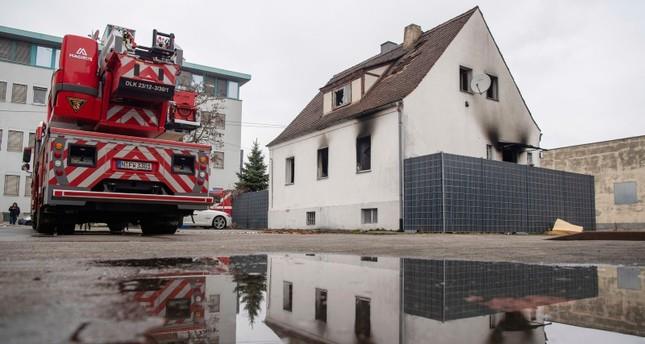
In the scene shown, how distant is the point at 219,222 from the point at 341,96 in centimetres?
831

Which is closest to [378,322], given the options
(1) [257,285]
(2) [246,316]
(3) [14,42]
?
(2) [246,316]

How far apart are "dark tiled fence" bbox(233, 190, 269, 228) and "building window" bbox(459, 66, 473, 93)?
1116 cm

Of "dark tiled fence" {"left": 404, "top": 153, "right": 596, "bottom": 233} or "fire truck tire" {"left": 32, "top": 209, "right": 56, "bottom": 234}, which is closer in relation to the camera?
"fire truck tire" {"left": 32, "top": 209, "right": 56, "bottom": 234}

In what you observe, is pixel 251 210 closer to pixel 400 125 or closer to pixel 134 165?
pixel 400 125

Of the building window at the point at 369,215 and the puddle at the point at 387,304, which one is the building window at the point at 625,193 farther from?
the puddle at the point at 387,304

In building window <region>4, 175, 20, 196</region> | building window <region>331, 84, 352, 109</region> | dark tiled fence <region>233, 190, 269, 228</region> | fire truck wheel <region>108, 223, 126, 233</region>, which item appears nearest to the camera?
fire truck wheel <region>108, 223, 126, 233</region>

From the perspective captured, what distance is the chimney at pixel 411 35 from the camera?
2003cm

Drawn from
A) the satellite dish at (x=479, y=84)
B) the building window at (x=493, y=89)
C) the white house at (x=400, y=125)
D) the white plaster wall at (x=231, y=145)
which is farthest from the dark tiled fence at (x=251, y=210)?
the white plaster wall at (x=231, y=145)

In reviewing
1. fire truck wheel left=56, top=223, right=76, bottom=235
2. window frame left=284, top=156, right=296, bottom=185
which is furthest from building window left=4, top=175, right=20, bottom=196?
fire truck wheel left=56, top=223, right=76, bottom=235

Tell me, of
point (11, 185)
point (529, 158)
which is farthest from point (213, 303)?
point (11, 185)

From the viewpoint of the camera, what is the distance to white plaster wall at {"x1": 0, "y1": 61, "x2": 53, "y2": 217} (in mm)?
36094

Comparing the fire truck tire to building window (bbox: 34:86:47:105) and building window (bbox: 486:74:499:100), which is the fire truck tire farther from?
building window (bbox: 34:86:47:105)

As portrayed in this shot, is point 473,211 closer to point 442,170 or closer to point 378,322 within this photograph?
point 442,170

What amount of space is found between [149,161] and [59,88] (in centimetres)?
201
